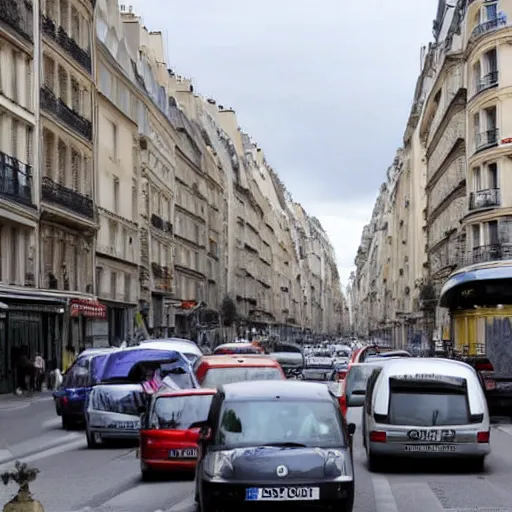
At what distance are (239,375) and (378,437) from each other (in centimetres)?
598

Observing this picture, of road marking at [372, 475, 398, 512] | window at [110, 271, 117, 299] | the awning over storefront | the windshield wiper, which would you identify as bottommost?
road marking at [372, 475, 398, 512]

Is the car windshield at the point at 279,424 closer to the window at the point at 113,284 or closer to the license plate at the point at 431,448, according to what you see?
the license plate at the point at 431,448

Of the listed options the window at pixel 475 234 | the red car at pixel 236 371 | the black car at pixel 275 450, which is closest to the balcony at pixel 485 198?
the window at pixel 475 234

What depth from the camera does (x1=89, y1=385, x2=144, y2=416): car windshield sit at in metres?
21.0

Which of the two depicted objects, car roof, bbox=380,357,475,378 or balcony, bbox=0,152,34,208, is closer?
car roof, bbox=380,357,475,378

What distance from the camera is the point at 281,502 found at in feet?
34.3

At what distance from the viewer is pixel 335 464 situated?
10.7 meters

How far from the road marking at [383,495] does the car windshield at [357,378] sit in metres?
9.27

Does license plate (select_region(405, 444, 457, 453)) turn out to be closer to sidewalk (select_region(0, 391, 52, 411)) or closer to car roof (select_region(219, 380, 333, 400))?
car roof (select_region(219, 380, 333, 400))

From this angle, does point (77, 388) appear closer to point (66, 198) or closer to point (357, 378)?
point (357, 378)

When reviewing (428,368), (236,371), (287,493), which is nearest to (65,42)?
(236,371)

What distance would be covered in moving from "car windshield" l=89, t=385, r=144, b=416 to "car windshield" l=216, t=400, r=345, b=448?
9885mm

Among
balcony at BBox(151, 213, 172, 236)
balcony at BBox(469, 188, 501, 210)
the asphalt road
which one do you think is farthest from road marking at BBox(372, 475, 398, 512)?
balcony at BBox(151, 213, 172, 236)

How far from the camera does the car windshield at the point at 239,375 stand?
21.8 m
